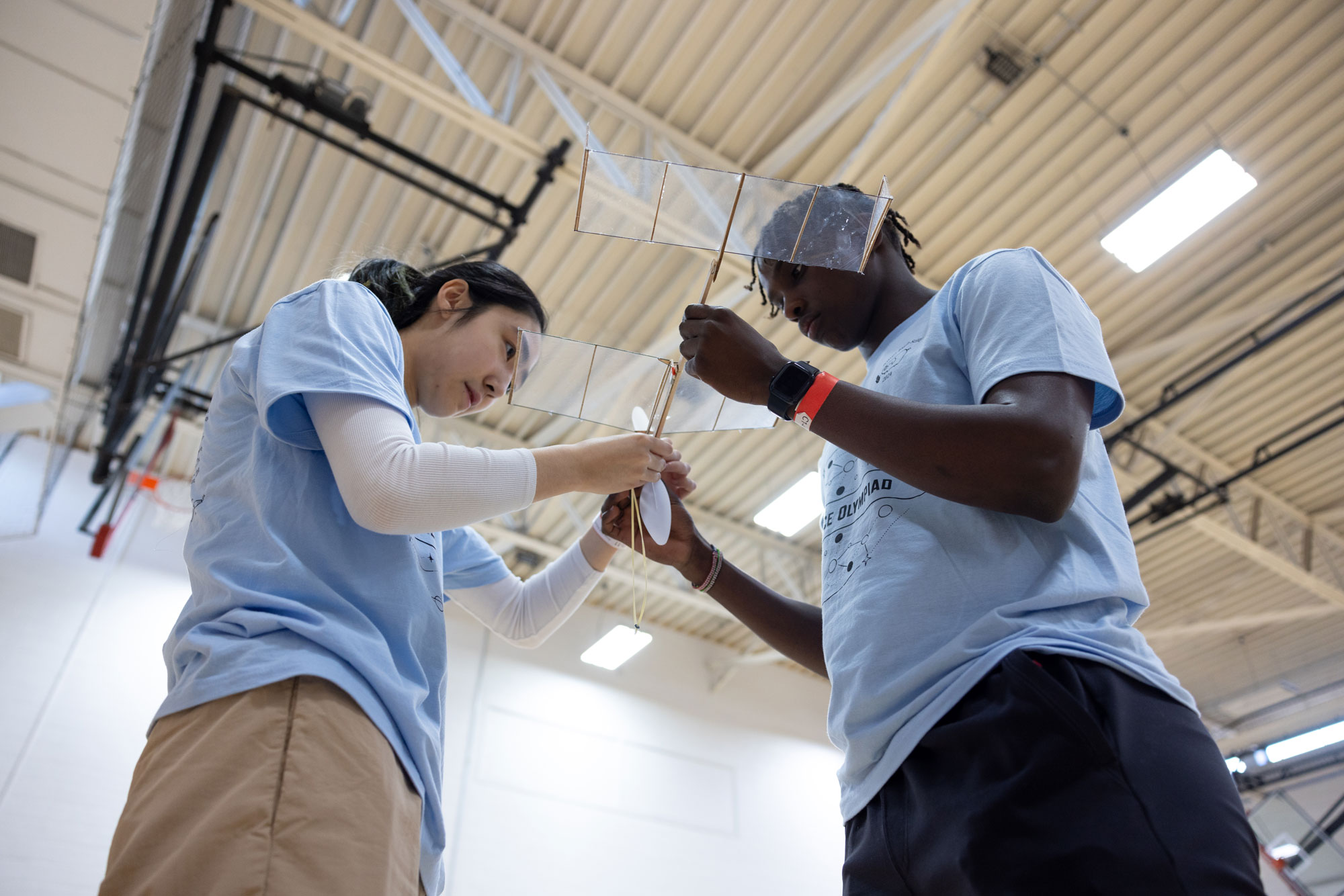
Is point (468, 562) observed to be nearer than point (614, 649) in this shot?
Yes

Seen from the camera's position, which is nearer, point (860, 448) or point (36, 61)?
point (860, 448)

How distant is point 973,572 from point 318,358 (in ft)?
2.98

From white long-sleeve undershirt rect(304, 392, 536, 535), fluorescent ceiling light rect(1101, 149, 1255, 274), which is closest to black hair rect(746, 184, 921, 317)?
white long-sleeve undershirt rect(304, 392, 536, 535)

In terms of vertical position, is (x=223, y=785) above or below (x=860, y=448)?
below

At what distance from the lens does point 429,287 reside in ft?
5.52

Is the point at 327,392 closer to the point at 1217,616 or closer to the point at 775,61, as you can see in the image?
the point at 775,61

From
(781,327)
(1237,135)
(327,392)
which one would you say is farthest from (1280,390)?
(327,392)

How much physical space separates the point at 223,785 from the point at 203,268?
6.97 m

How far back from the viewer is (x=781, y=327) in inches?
280

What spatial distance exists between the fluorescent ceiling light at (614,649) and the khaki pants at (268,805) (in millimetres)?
7707

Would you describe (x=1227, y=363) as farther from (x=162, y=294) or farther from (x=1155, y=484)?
(x=162, y=294)

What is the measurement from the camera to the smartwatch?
120 cm

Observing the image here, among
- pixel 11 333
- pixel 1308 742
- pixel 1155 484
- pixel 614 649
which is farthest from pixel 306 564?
pixel 1308 742

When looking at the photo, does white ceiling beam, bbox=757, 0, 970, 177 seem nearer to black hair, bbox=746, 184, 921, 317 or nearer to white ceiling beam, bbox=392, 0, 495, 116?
white ceiling beam, bbox=392, 0, 495, 116
